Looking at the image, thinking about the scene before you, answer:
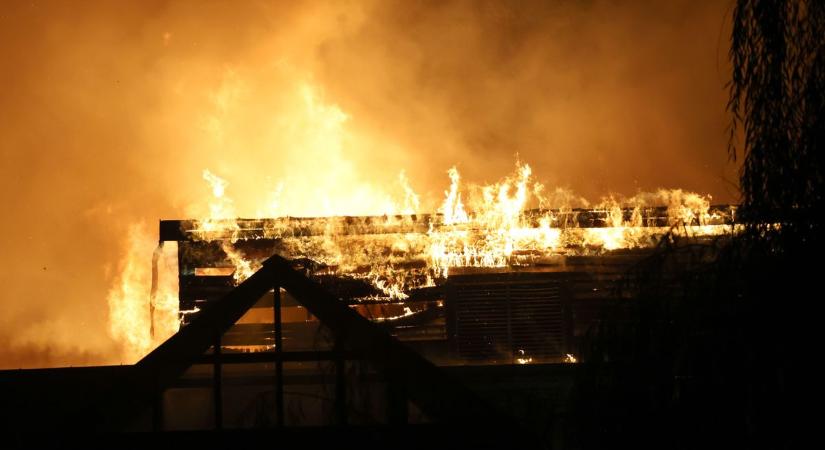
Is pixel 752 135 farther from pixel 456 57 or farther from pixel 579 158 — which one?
pixel 456 57

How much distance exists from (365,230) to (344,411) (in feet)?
14.5

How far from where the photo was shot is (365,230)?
10562 mm

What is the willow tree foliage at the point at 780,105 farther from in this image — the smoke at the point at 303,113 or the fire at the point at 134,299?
the fire at the point at 134,299

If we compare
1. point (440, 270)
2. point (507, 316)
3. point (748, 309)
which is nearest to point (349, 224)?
point (440, 270)

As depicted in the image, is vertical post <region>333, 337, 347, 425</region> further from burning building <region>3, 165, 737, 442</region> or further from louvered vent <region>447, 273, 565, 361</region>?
louvered vent <region>447, 273, 565, 361</region>

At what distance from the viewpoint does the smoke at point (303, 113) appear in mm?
14336

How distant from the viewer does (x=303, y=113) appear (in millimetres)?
15008

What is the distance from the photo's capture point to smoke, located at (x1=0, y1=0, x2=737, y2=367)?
1434cm

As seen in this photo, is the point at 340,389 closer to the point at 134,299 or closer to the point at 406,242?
the point at 406,242

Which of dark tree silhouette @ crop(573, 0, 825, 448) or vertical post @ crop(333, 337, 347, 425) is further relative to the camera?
vertical post @ crop(333, 337, 347, 425)

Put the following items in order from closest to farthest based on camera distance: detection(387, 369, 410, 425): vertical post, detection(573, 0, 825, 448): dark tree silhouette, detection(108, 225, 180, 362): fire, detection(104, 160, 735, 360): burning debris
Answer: detection(573, 0, 825, 448): dark tree silhouette → detection(387, 369, 410, 425): vertical post → detection(104, 160, 735, 360): burning debris → detection(108, 225, 180, 362): fire

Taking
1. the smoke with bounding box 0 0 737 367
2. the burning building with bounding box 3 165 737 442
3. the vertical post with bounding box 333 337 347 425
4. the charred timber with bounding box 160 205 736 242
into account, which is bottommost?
the vertical post with bounding box 333 337 347 425

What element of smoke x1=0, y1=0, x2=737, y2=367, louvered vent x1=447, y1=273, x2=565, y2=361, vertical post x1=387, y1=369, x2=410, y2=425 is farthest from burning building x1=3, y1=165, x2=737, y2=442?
vertical post x1=387, y1=369, x2=410, y2=425

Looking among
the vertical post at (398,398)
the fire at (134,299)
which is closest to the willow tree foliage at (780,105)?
the vertical post at (398,398)
